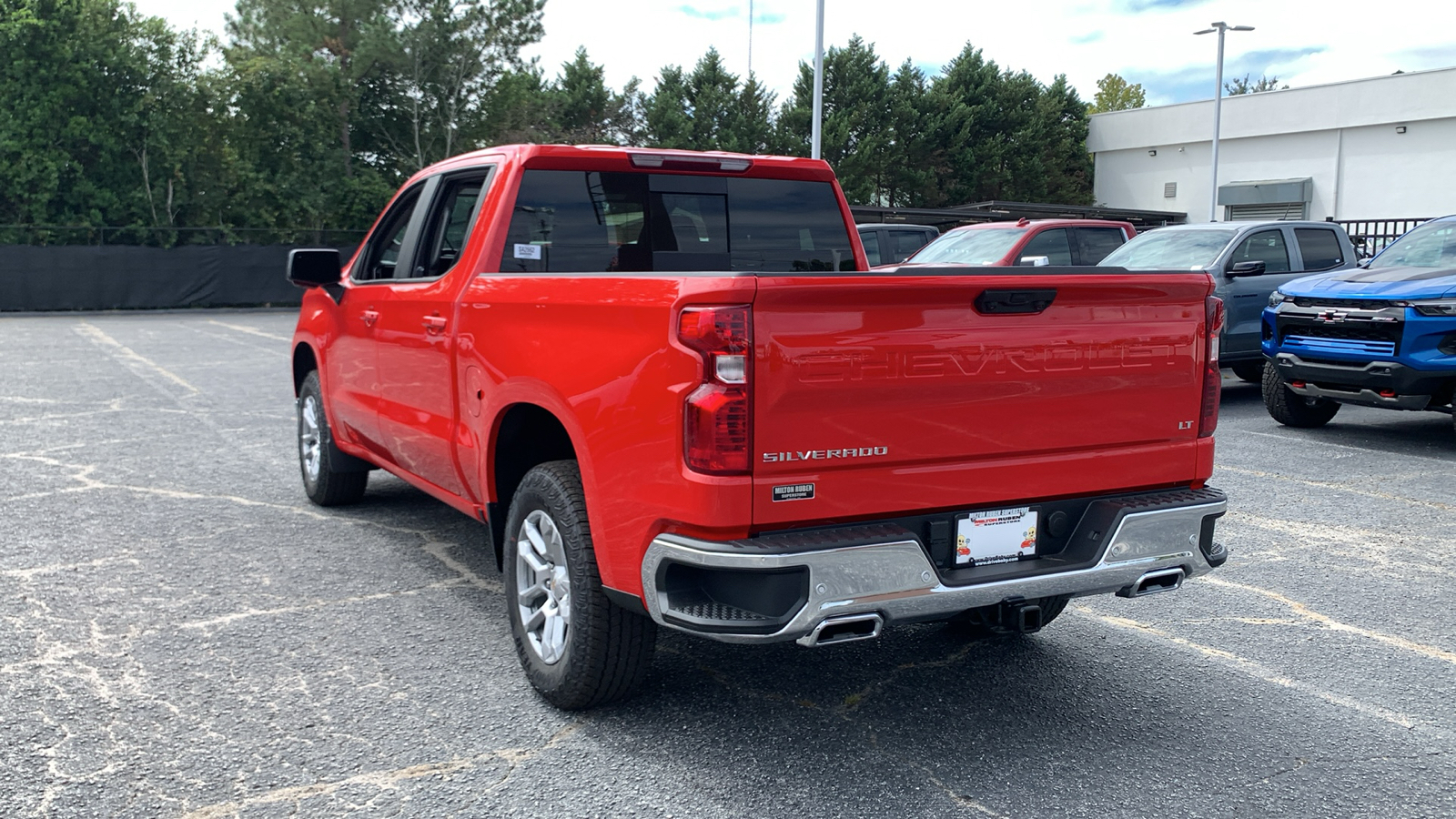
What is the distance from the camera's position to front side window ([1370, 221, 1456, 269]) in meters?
9.96

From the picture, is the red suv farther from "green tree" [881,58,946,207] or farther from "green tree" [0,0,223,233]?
"green tree" [881,58,946,207]

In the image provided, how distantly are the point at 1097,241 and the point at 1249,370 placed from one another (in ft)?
8.69

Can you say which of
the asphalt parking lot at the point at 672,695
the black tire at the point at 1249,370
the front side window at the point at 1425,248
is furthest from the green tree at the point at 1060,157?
the asphalt parking lot at the point at 672,695

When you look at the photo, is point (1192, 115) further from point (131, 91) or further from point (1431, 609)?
point (1431, 609)

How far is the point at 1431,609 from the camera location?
5.10 m

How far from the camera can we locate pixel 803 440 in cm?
321

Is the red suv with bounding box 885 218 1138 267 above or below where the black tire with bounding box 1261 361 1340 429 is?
above

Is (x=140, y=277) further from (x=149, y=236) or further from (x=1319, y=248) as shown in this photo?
(x=1319, y=248)

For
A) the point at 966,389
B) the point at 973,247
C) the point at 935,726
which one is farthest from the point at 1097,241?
the point at 966,389

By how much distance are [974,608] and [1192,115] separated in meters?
50.8

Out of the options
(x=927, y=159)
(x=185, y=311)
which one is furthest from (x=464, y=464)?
(x=927, y=159)

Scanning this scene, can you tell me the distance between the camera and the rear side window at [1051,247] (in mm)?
14133

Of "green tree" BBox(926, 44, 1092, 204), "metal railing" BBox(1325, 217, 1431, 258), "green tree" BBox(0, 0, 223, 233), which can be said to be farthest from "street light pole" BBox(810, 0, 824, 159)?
"green tree" BBox(926, 44, 1092, 204)

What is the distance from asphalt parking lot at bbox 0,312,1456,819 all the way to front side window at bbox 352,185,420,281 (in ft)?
4.62
